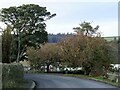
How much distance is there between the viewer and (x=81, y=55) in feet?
179

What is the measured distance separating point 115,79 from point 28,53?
38308mm

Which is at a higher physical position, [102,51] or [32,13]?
[32,13]

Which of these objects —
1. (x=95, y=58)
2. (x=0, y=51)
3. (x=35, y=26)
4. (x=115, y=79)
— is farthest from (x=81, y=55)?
(x=0, y=51)

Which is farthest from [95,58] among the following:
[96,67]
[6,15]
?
[6,15]

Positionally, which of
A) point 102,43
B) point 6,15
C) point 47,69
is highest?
point 6,15

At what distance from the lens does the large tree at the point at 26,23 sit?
242 feet

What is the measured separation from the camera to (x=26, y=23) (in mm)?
74188

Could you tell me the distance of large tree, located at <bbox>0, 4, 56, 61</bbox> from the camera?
73.7 meters

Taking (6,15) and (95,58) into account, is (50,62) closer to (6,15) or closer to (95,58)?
(6,15)

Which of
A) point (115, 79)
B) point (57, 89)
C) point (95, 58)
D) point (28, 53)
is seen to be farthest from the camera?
point (28, 53)

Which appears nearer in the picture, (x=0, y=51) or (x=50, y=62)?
(x=0, y=51)

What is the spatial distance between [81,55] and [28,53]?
20676 mm

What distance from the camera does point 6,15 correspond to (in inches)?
→ 2965

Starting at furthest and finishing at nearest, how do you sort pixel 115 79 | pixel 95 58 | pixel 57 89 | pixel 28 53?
pixel 28 53, pixel 95 58, pixel 115 79, pixel 57 89
